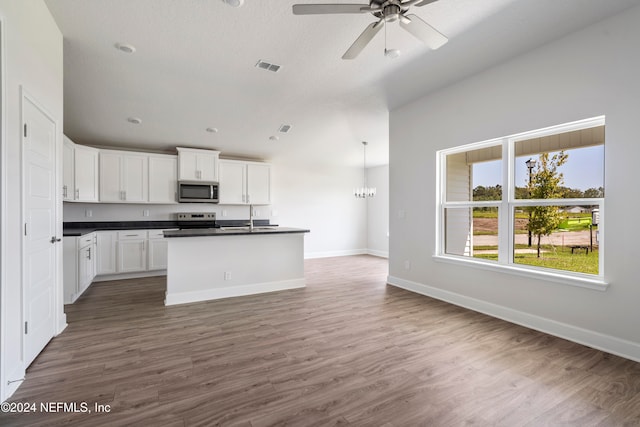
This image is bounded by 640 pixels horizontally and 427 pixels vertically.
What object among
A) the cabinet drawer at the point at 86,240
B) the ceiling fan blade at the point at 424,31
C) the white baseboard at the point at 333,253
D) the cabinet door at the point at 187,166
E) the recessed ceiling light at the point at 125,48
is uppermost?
the recessed ceiling light at the point at 125,48

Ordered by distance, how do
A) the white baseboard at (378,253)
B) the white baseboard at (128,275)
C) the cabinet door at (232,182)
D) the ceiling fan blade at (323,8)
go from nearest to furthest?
the ceiling fan blade at (323,8) < the white baseboard at (128,275) < the cabinet door at (232,182) < the white baseboard at (378,253)

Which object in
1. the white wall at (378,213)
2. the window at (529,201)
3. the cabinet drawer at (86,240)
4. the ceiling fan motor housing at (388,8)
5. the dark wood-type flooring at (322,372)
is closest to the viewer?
the dark wood-type flooring at (322,372)

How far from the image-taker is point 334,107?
15.7 ft

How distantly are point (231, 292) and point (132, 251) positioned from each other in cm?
251

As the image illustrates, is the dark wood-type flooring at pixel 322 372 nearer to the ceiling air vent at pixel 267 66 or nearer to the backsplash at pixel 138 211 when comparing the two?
the backsplash at pixel 138 211

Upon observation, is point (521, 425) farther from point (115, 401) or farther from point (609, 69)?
point (609, 69)

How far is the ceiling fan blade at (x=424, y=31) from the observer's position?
6.84ft

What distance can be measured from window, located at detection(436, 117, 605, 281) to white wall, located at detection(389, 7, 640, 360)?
5.7 inches

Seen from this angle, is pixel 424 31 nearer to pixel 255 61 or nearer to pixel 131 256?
pixel 255 61

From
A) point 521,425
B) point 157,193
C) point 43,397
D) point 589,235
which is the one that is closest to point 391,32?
point 589,235

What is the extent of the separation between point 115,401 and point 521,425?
239 cm

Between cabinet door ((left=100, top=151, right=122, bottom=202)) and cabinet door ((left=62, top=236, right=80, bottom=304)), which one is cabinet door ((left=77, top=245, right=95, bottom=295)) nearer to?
cabinet door ((left=62, top=236, right=80, bottom=304))

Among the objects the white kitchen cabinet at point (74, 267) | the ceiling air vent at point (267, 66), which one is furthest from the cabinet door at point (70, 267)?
the ceiling air vent at point (267, 66)

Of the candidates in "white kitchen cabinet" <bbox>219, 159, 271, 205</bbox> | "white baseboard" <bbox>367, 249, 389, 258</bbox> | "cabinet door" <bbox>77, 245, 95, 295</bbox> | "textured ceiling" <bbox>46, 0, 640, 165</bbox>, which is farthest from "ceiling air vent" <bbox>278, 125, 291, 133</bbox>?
"white baseboard" <bbox>367, 249, 389, 258</bbox>
